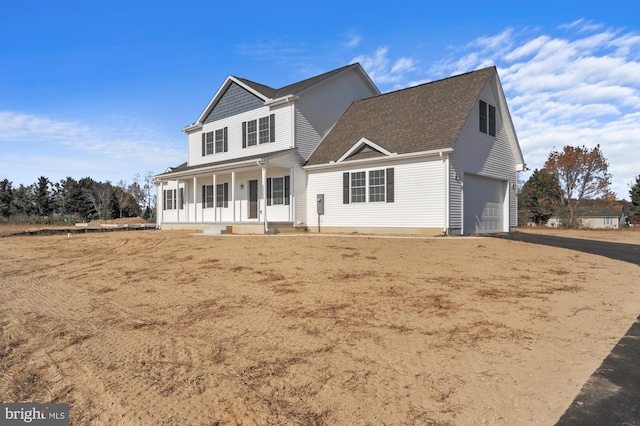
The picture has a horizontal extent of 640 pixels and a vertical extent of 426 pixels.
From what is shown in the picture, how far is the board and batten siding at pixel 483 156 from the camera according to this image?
15.0m

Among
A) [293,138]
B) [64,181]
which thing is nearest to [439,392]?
[293,138]

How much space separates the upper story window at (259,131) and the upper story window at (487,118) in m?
9.75

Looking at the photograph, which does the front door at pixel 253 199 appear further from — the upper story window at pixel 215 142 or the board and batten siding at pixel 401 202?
the board and batten siding at pixel 401 202

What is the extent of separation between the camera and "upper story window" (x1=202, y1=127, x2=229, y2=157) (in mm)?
22753

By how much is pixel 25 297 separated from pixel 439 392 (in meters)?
7.26

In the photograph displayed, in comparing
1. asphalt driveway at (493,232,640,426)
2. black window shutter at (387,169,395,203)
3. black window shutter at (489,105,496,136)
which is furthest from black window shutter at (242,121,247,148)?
asphalt driveway at (493,232,640,426)

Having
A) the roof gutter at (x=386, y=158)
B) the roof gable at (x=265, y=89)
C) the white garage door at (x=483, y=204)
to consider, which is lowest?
the white garage door at (x=483, y=204)

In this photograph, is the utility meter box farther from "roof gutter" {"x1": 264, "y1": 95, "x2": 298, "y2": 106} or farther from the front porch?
"roof gutter" {"x1": 264, "y1": 95, "x2": 298, "y2": 106}

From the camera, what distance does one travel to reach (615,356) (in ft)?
13.5

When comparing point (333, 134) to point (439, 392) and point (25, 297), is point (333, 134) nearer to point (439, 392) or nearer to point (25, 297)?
point (25, 297)

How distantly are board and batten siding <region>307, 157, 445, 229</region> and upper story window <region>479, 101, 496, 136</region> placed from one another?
3936 millimetres

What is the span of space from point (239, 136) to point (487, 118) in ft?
41.4

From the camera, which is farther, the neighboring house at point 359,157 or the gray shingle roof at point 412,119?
the gray shingle roof at point 412,119

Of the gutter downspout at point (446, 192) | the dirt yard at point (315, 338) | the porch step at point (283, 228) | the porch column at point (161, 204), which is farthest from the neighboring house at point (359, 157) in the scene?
the dirt yard at point (315, 338)
